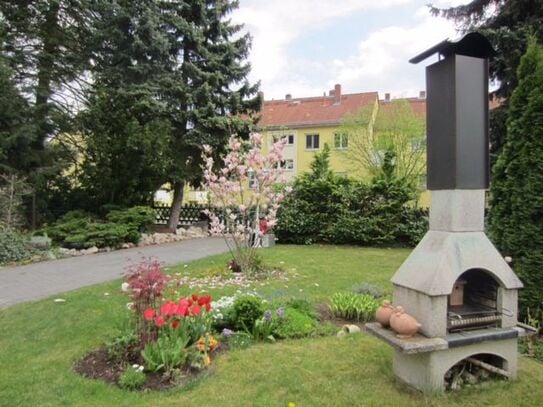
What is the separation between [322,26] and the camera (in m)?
9.74

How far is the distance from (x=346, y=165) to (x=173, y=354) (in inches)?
939

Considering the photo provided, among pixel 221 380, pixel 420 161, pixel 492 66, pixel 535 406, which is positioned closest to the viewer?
pixel 535 406

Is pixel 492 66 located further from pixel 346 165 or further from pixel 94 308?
pixel 346 165

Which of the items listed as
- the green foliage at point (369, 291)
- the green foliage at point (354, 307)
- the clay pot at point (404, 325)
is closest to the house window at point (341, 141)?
the green foliage at point (369, 291)

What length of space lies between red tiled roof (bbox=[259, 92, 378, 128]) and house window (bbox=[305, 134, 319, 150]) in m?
0.86

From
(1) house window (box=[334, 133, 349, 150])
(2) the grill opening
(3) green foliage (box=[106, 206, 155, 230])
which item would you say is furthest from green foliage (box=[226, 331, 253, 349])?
(1) house window (box=[334, 133, 349, 150])

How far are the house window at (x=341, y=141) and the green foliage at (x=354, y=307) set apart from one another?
19.2 metres

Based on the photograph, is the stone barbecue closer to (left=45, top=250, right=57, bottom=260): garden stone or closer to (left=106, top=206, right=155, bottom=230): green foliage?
(left=45, top=250, right=57, bottom=260): garden stone

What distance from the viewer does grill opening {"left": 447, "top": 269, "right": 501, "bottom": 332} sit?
2873 millimetres

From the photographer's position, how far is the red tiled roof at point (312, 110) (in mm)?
28219

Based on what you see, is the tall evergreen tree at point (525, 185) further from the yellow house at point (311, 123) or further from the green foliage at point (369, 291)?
the yellow house at point (311, 123)

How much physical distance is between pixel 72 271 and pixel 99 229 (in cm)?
285

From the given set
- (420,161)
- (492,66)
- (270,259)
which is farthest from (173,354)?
(420,161)

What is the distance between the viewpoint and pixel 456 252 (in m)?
2.82
